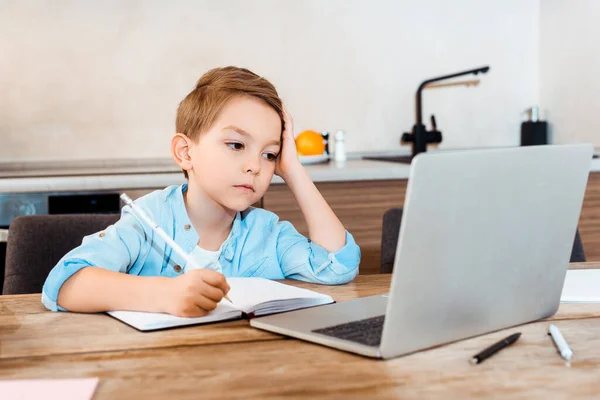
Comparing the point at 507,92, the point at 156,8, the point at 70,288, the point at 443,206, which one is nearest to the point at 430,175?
the point at 443,206

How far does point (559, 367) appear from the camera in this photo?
0.79 m

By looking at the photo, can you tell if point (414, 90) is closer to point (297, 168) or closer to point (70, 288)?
point (297, 168)

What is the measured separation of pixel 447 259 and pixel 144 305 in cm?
44

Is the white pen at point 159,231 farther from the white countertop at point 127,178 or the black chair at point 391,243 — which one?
the white countertop at point 127,178

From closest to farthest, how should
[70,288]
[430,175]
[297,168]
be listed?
1. [430,175]
2. [70,288]
3. [297,168]

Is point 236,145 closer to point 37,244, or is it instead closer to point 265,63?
point 37,244

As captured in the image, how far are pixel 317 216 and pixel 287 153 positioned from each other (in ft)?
0.47

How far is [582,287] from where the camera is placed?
47.1 inches

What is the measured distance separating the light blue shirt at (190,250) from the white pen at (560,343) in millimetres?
465

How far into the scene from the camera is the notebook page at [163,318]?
0.96m

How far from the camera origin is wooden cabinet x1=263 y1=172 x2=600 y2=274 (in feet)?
7.91

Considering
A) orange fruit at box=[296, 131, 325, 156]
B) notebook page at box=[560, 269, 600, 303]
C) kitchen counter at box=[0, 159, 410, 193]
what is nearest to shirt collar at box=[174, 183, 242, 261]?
notebook page at box=[560, 269, 600, 303]

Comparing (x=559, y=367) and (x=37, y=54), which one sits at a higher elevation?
(x=37, y=54)

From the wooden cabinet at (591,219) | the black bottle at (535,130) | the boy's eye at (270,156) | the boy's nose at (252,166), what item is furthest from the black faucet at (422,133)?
the boy's nose at (252,166)
